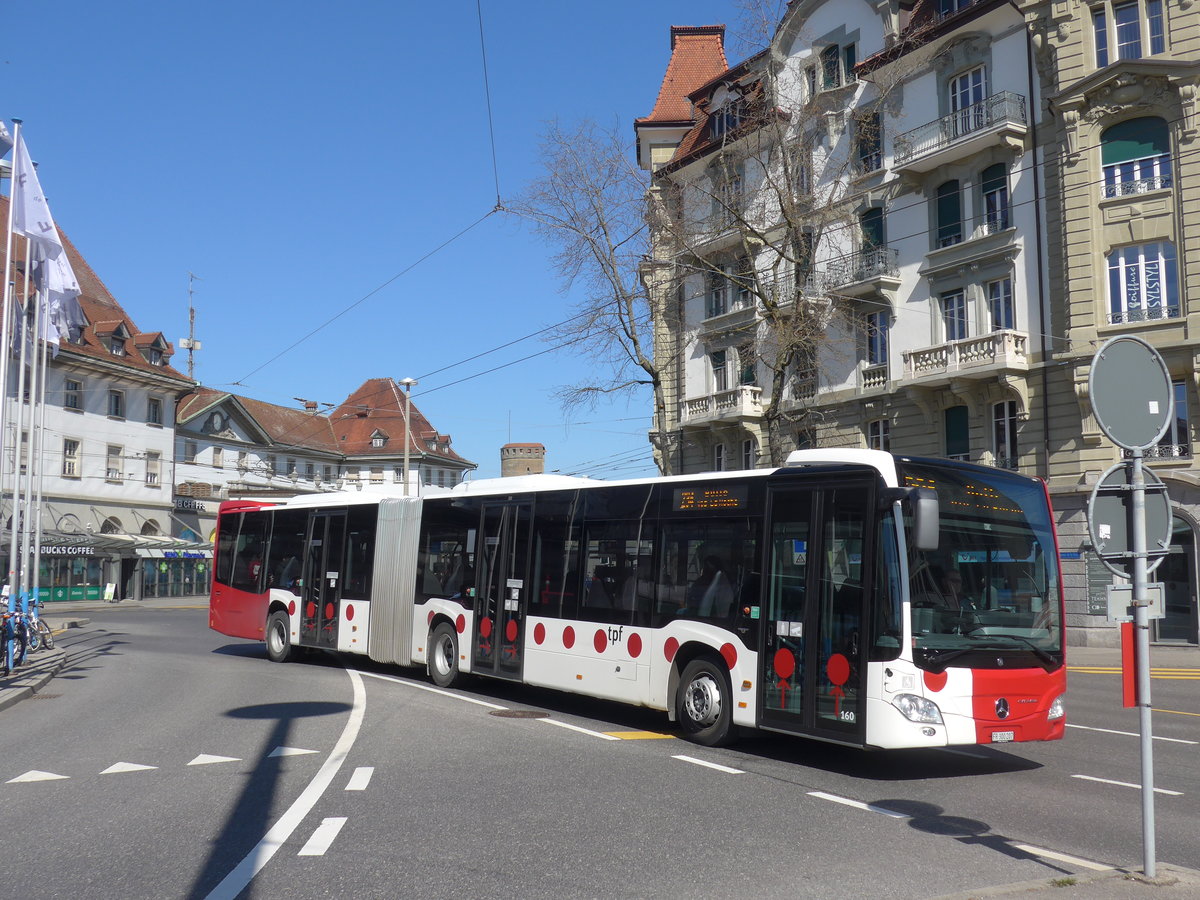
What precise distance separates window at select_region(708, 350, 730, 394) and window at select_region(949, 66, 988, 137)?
39.2 ft

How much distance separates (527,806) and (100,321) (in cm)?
5773

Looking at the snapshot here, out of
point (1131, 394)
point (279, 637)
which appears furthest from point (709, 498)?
point (279, 637)

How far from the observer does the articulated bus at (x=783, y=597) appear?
9797 millimetres

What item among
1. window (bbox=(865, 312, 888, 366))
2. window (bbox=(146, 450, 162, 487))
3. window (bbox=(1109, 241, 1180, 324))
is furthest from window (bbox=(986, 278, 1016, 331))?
window (bbox=(146, 450, 162, 487))

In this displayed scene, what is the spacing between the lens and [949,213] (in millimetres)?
31734

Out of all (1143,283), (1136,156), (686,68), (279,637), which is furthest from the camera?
(686,68)

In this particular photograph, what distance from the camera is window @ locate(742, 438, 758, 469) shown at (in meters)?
37.8

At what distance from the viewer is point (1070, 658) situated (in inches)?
1022

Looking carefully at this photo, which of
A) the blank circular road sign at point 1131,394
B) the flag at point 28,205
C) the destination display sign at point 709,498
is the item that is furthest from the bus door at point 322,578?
the blank circular road sign at point 1131,394

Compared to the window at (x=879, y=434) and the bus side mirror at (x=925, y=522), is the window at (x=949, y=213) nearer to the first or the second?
the window at (x=879, y=434)

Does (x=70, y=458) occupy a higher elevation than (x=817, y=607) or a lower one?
higher

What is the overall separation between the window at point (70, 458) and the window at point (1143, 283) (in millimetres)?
46564

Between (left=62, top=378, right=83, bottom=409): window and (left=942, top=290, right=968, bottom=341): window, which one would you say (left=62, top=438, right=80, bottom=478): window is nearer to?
(left=62, top=378, right=83, bottom=409): window

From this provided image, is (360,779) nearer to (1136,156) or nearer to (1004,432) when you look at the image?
(1004,432)
